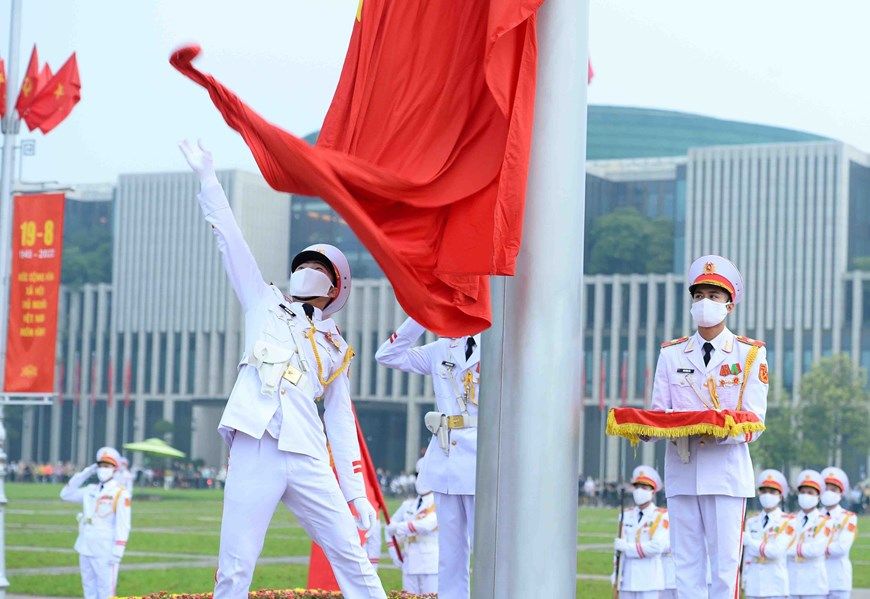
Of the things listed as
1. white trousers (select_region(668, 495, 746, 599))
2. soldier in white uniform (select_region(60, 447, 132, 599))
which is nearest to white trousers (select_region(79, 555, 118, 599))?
soldier in white uniform (select_region(60, 447, 132, 599))

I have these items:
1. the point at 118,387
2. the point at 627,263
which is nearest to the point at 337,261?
the point at 627,263

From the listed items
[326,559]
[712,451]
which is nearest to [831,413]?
[326,559]

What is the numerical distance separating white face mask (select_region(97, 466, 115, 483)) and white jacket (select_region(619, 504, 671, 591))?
6.29 metres

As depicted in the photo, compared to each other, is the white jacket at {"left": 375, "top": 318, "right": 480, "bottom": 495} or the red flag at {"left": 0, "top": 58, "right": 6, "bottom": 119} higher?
the red flag at {"left": 0, "top": 58, "right": 6, "bottom": 119}

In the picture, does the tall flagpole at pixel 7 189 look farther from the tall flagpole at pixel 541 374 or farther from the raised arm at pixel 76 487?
the tall flagpole at pixel 541 374

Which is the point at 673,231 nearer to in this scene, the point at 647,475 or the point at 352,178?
the point at 647,475

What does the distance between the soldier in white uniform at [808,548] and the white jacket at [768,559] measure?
229 mm

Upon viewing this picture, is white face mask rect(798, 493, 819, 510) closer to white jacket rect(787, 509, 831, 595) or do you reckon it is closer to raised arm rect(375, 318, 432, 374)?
white jacket rect(787, 509, 831, 595)

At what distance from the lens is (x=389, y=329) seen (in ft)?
260

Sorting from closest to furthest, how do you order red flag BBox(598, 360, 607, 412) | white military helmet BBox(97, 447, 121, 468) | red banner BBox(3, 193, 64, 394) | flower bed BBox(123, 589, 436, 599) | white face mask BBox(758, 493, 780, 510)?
flower bed BBox(123, 589, 436, 599), white face mask BBox(758, 493, 780, 510), red banner BBox(3, 193, 64, 394), white military helmet BBox(97, 447, 121, 468), red flag BBox(598, 360, 607, 412)

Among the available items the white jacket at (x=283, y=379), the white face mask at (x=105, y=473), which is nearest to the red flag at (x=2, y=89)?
the white face mask at (x=105, y=473)

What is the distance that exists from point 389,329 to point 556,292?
72311mm

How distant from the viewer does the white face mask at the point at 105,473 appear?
59.7 feet

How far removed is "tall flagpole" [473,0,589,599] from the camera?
690cm
